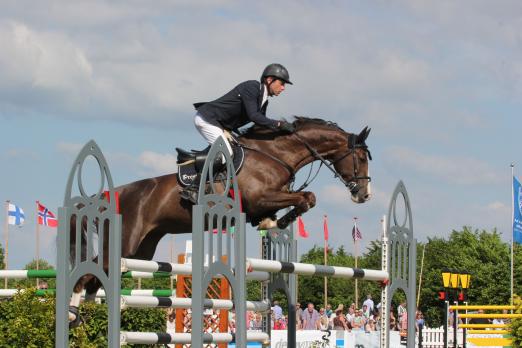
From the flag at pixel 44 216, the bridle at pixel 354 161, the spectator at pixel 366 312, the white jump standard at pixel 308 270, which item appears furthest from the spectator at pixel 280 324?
the white jump standard at pixel 308 270

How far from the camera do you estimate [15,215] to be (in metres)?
24.4

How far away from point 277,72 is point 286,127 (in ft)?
1.61

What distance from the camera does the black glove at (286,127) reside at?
883 centimetres

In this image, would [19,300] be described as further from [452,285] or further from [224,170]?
[452,285]

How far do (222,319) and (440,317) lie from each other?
37694 mm

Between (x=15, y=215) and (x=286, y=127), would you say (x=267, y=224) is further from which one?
(x=15, y=215)

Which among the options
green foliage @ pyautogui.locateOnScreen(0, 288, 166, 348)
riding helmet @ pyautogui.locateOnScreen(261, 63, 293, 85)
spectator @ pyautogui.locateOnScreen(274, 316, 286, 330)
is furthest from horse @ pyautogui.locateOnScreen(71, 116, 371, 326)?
spectator @ pyautogui.locateOnScreen(274, 316, 286, 330)

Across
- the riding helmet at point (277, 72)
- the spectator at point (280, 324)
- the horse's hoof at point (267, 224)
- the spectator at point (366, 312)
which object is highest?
the riding helmet at point (277, 72)

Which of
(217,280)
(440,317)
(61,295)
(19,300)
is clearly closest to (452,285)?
(217,280)

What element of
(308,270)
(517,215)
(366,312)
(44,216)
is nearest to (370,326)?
(366,312)

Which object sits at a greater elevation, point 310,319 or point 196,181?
point 196,181

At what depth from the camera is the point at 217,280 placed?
11453mm

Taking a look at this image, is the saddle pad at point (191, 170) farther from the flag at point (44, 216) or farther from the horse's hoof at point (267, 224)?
the flag at point (44, 216)

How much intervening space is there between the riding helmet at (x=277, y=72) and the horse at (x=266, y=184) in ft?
1.56
